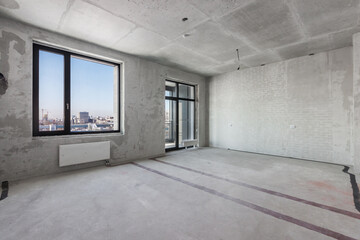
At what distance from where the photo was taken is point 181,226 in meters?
1.93

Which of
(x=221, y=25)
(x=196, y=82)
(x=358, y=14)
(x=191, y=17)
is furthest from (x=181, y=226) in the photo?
(x=196, y=82)

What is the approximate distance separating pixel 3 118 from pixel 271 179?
535 centimetres

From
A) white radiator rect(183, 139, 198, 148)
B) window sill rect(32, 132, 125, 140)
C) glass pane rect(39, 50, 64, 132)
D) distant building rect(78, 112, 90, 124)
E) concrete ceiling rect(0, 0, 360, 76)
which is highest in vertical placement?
concrete ceiling rect(0, 0, 360, 76)

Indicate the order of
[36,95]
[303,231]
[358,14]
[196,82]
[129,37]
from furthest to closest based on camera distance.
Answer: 1. [196,82]
2. [129,37]
3. [36,95]
4. [358,14]
5. [303,231]

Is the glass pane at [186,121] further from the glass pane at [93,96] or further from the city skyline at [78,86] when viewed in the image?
the city skyline at [78,86]

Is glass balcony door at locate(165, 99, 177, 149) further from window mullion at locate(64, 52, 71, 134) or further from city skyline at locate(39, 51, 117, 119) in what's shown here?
window mullion at locate(64, 52, 71, 134)

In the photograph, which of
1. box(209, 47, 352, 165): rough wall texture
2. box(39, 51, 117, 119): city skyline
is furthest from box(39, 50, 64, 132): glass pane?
box(209, 47, 352, 165): rough wall texture

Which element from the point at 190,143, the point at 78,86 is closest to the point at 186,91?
the point at 190,143

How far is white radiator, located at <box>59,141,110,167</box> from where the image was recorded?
3.78 meters

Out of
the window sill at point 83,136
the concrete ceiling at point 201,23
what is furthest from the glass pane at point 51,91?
the concrete ceiling at point 201,23

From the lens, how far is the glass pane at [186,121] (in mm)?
6965

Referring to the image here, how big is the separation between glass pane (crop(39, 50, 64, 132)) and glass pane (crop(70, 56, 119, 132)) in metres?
0.25

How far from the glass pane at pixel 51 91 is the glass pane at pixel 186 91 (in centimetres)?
410

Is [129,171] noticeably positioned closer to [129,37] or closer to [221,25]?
[129,37]
